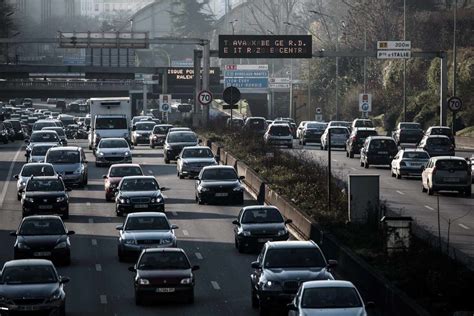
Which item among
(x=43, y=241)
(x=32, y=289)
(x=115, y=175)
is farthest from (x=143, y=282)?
(x=115, y=175)

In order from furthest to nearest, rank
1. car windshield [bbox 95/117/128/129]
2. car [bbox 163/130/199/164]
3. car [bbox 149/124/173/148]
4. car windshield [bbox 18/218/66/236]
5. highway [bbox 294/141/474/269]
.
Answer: car [bbox 149/124/173/148]
car windshield [bbox 95/117/128/129]
car [bbox 163/130/199/164]
highway [bbox 294/141/474/269]
car windshield [bbox 18/218/66/236]

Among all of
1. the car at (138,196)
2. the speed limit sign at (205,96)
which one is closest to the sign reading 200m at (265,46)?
Answer: the speed limit sign at (205,96)

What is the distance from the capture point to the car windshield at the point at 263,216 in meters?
38.6

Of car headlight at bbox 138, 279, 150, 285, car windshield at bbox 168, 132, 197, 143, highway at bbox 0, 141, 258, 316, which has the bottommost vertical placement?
highway at bbox 0, 141, 258, 316

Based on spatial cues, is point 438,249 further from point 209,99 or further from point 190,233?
point 209,99

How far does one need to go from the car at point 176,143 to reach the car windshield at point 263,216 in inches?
1243

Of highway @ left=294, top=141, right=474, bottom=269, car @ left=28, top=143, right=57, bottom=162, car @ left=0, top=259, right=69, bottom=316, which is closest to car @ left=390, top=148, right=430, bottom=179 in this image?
highway @ left=294, top=141, right=474, bottom=269

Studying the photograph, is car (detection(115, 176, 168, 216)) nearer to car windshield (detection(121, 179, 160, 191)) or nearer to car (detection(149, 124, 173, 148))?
car windshield (detection(121, 179, 160, 191))

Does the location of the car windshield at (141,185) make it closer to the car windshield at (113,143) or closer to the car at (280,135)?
the car windshield at (113,143)

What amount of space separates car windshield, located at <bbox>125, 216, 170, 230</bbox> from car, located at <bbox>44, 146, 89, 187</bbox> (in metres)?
19.6

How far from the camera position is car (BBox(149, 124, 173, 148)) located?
8575cm

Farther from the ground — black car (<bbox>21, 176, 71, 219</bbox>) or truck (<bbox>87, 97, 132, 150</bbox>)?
truck (<bbox>87, 97, 132, 150</bbox>)

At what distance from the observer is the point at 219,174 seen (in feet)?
168

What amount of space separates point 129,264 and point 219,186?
1374 cm
